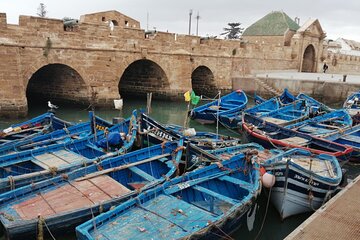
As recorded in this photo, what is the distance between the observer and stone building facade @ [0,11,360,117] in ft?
48.1

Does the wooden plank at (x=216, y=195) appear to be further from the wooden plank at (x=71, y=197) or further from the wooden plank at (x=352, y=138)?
the wooden plank at (x=352, y=138)

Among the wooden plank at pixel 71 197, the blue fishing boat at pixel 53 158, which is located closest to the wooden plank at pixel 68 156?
the blue fishing boat at pixel 53 158

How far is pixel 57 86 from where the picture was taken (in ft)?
62.1

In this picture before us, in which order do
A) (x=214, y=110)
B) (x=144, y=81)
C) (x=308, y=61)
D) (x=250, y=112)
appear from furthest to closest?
(x=308, y=61) < (x=144, y=81) < (x=214, y=110) < (x=250, y=112)

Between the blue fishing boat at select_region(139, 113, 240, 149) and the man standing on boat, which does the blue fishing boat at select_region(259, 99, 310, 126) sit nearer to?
the blue fishing boat at select_region(139, 113, 240, 149)

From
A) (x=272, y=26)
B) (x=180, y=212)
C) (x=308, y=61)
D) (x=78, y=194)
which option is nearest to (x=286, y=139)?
(x=180, y=212)

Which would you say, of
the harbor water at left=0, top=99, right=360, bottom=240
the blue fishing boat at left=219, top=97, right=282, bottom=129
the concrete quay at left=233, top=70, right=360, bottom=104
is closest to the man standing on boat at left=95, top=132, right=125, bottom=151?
the harbor water at left=0, top=99, right=360, bottom=240

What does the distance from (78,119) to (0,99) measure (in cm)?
356

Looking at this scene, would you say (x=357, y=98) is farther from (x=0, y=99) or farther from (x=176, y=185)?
(x=0, y=99)

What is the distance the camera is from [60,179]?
6.59m

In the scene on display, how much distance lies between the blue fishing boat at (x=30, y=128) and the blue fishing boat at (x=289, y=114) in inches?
324

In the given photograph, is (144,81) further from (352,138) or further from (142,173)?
(142,173)

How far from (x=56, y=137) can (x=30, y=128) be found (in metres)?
1.50

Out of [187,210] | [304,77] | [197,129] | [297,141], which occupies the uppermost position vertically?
[304,77]
